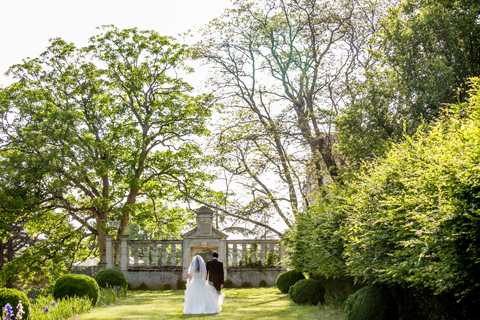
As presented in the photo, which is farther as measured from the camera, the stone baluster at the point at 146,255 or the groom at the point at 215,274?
the stone baluster at the point at 146,255

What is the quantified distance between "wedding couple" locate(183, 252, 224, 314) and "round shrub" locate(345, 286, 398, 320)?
598 centimetres

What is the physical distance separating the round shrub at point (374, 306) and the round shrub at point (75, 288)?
9566 millimetres

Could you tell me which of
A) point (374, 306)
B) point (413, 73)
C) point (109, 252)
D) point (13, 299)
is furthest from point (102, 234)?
point (374, 306)

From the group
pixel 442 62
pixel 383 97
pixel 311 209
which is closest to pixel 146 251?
pixel 311 209

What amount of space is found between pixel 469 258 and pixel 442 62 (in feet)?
42.2

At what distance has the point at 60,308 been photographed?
16.0m

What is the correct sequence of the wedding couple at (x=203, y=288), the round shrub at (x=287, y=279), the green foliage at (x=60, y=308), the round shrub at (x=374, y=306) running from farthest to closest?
1. the round shrub at (x=287, y=279)
2. the wedding couple at (x=203, y=288)
3. the green foliage at (x=60, y=308)
4. the round shrub at (x=374, y=306)

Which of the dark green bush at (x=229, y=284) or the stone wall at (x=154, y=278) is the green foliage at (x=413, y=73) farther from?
the stone wall at (x=154, y=278)

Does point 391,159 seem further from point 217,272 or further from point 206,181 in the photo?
point 206,181

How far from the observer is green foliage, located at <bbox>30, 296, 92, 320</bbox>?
571 inches

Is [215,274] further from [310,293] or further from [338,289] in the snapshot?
[338,289]

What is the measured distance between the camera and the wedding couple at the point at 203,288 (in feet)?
57.4

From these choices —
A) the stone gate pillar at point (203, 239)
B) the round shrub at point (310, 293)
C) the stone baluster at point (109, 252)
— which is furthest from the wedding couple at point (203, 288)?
the stone baluster at point (109, 252)

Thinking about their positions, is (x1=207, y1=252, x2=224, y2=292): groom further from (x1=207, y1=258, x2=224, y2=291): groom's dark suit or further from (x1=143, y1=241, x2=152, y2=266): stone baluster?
(x1=143, y1=241, x2=152, y2=266): stone baluster
